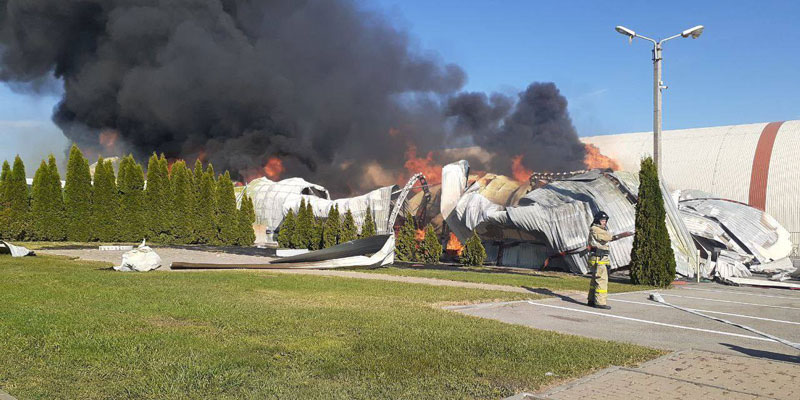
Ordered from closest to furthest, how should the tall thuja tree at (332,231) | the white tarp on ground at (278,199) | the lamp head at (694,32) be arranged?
the lamp head at (694,32) < the tall thuja tree at (332,231) < the white tarp on ground at (278,199)

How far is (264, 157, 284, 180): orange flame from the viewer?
54.5m

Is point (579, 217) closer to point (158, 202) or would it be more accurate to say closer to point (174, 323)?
point (174, 323)

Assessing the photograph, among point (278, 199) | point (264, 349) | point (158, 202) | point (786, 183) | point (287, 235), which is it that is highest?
point (786, 183)

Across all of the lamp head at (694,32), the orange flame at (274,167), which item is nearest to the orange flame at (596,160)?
the lamp head at (694,32)

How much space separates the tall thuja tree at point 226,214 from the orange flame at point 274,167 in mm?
20466

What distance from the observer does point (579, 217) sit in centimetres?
1873

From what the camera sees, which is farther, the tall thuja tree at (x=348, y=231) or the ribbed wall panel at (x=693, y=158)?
the ribbed wall panel at (x=693, y=158)

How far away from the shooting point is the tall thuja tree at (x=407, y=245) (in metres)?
25.1

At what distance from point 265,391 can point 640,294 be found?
9.01m

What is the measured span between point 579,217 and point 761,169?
15916mm

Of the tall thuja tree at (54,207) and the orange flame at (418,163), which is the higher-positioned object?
the orange flame at (418,163)

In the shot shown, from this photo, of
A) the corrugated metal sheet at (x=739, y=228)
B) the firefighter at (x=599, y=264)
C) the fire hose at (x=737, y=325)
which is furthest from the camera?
the corrugated metal sheet at (x=739, y=228)

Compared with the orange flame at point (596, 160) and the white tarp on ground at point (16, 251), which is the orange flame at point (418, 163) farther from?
the white tarp on ground at point (16, 251)

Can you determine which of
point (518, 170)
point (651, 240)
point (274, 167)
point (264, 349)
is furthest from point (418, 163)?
point (264, 349)
